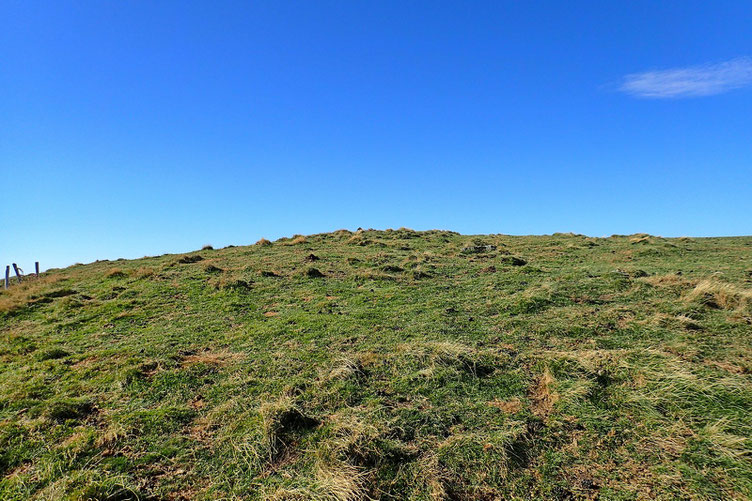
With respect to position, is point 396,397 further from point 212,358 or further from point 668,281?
point 668,281

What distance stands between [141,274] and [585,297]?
71.7 feet

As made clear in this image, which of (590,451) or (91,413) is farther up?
(91,413)

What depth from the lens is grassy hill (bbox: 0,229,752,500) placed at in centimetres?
513

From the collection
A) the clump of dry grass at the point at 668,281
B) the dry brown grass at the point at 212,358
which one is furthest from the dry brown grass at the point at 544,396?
the clump of dry grass at the point at 668,281

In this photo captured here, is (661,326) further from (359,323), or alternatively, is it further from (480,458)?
(359,323)

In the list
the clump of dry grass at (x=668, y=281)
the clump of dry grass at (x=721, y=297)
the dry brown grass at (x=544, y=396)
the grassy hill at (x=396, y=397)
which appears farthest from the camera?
the clump of dry grass at (x=668, y=281)

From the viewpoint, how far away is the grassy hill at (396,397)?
5129 millimetres

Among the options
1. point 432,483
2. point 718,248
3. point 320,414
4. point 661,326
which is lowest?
point 432,483

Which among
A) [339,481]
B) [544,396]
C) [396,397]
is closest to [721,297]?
[544,396]

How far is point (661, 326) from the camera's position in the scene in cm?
955

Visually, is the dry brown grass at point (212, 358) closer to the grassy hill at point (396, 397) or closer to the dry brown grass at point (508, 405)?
the grassy hill at point (396, 397)

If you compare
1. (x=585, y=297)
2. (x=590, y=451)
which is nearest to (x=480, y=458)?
(x=590, y=451)

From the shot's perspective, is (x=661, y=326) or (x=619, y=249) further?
(x=619, y=249)

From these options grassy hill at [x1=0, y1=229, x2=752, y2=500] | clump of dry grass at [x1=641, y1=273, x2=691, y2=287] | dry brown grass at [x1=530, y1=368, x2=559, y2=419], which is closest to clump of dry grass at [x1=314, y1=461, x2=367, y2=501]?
grassy hill at [x1=0, y1=229, x2=752, y2=500]
